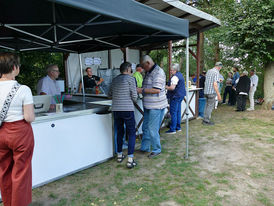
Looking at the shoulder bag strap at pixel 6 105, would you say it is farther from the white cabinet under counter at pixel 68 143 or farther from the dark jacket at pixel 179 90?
the dark jacket at pixel 179 90

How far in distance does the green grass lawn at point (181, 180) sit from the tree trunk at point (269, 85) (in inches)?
171

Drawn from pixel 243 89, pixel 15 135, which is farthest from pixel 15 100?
pixel 243 89

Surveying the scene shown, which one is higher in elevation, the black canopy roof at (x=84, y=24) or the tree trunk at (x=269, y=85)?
the black canopy roof at (x=84, y=24)

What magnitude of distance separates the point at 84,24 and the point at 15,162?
212cm

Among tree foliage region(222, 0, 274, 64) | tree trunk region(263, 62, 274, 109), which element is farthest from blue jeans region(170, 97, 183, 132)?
tree trunk region(263, 62, 274, 109)

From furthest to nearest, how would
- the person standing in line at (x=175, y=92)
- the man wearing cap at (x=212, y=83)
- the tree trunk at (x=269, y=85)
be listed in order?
the tree trunk at (x=269, y=85)
the man wearing cap at (x=212, y=83)
the person standing in line at (x=175, y=92)

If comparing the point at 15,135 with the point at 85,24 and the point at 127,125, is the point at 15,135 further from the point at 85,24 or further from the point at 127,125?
the point at 85,24

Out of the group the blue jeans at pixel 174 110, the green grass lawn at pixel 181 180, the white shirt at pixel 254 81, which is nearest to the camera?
the green grass lawn at pixel 181 180

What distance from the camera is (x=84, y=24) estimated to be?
3074 millimetres

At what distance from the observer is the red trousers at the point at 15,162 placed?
66.7 inches

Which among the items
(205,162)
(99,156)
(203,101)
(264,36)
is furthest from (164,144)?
(264,36)

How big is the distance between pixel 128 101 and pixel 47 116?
3.66ft

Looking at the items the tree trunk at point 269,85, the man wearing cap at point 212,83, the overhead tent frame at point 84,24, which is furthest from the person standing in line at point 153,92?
the tree trunk at point 269,85

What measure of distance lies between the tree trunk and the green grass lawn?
434 cm
